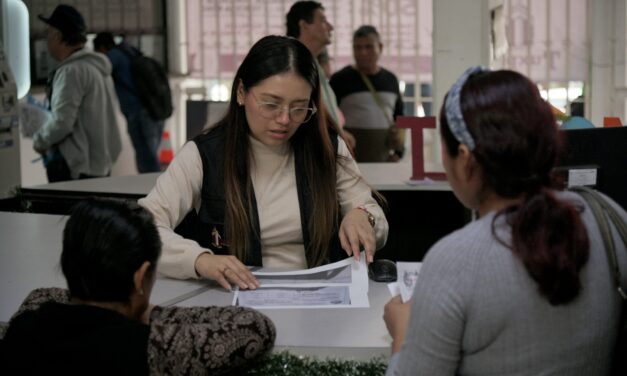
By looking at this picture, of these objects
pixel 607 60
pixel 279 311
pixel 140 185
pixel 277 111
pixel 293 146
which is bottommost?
pixel 279 311

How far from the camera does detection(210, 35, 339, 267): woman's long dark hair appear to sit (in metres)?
2.27

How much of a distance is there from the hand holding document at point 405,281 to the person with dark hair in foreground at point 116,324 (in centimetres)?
34

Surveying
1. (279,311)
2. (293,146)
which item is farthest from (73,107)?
(279,311)

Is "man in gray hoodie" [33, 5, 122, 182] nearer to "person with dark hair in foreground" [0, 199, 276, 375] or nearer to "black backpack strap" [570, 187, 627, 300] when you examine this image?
"person with dark hair in foreground" [0, 199, 276, 375]

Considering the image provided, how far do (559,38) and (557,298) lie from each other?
5.25 metres

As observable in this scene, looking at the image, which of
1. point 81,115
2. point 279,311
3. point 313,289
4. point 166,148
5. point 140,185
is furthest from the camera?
point 166,148

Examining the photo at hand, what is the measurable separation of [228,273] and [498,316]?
97 centimetres

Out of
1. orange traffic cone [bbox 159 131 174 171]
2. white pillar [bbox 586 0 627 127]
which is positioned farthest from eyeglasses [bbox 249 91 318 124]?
orange traffic cone [bbox 159 131 174 171]

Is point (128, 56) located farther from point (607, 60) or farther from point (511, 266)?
point (511, 266)

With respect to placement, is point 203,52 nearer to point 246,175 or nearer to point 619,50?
point 619,50

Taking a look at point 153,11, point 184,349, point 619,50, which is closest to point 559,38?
point 619,50

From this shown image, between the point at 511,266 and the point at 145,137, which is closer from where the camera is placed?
the point at 511,266

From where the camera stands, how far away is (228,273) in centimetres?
203

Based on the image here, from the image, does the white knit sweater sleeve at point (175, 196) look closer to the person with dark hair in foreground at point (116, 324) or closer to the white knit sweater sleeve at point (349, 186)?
the white knit sweater sleeve at point (349, 186)
